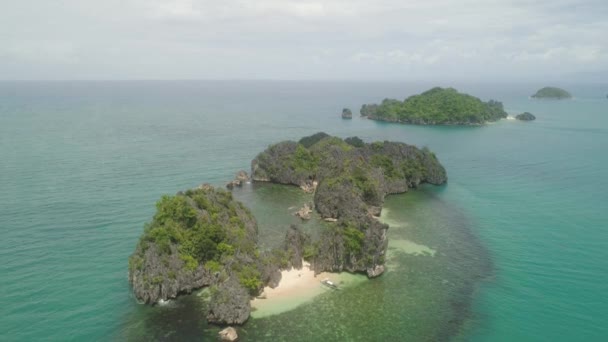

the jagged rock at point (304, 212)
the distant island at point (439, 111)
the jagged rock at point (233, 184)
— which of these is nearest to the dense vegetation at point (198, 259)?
the jagged rock at point (304, 212)

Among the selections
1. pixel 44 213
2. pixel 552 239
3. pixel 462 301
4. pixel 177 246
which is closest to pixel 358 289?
pixel 462 301

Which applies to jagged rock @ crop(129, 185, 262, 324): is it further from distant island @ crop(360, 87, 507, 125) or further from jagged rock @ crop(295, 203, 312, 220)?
distant island @ crop(360, 87, 507, 125)

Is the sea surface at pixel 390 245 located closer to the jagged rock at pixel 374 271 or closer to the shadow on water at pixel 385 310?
the shadow on water at pixel 385 310

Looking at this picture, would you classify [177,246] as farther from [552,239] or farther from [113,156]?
[113,156]

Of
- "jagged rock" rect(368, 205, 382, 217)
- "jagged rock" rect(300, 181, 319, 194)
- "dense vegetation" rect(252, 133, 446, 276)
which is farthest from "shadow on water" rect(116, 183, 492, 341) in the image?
"jagged rock" rect(300, 181, 319, 194)

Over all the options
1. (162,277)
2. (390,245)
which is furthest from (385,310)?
(162,277)

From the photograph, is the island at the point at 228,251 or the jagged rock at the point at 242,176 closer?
the island at the point at 228,251
